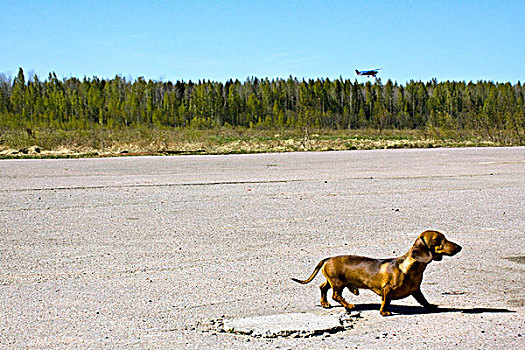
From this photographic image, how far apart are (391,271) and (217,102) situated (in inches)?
4589

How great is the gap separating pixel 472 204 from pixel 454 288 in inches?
235

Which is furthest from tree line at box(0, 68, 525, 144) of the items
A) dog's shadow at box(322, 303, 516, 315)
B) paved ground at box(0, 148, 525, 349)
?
dog's shadow at box(322, 303, 516, 315)

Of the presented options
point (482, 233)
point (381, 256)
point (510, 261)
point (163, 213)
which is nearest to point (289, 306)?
point (381, 256)

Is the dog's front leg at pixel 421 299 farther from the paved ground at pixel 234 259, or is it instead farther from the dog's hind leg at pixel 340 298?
the dog's hind leg at pixel 340 298

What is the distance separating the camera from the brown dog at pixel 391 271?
13.9ft

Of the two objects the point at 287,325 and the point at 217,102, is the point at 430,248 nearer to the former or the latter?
the point at 287,325

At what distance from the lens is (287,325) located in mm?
4293

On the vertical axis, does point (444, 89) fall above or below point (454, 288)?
above

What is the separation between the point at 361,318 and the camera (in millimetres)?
4453

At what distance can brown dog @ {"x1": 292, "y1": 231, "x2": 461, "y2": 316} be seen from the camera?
4246 mm

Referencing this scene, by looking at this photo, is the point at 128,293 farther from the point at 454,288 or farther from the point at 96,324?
the point at 454,288

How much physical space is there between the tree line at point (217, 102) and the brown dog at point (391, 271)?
9293cm

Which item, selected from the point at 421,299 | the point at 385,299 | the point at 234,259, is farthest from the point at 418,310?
the point at 234,259

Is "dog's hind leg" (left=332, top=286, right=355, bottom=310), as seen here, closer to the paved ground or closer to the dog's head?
the paved ground
